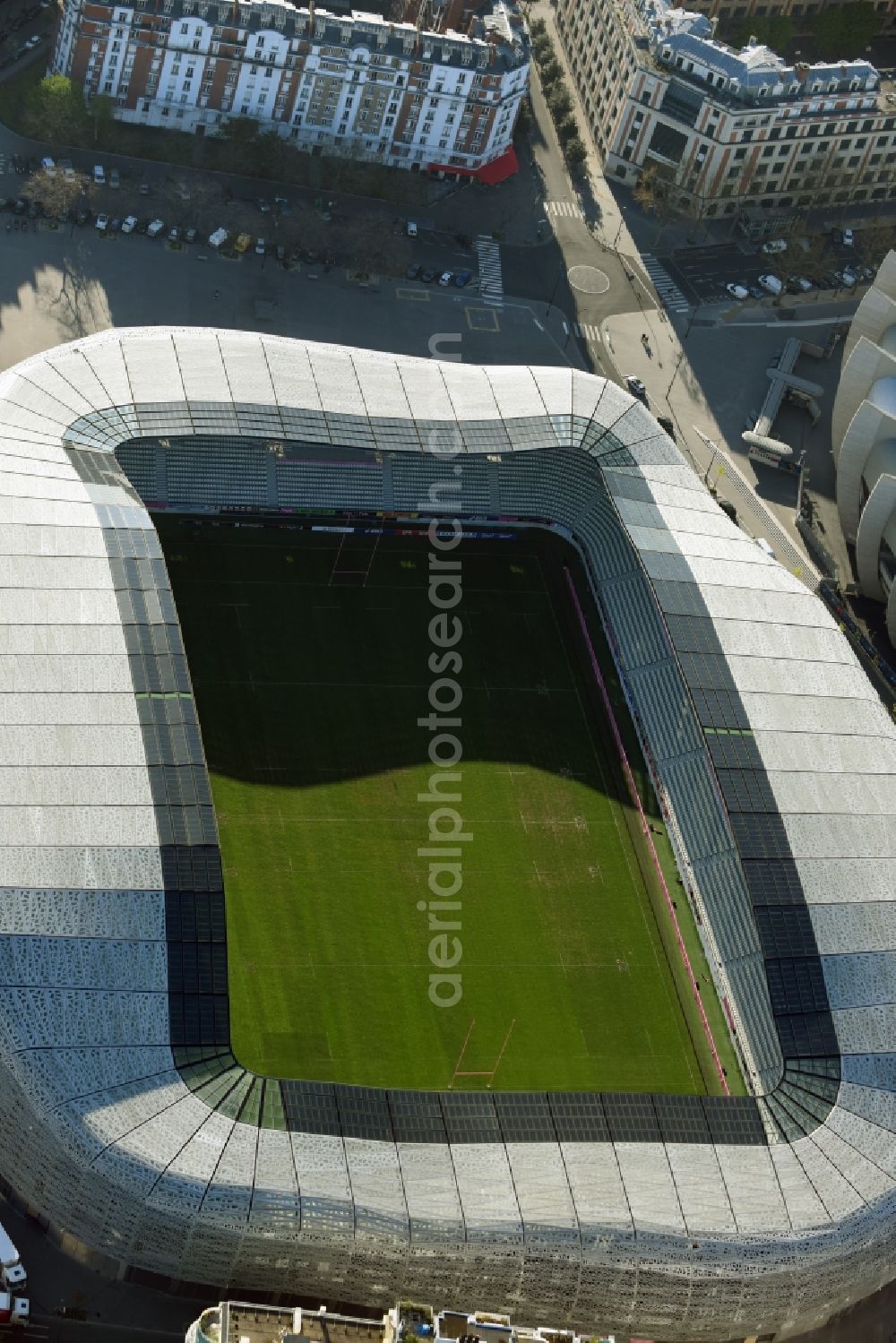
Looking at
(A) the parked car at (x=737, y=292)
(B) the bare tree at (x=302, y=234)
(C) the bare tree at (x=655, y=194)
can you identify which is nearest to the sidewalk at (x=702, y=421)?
(A) the parked car at (x=737, y=292)

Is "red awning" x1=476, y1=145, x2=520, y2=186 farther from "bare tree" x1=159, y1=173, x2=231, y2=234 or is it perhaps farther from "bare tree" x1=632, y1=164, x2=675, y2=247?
"bare tree" x1=159, y1=173, x2=231, y2=234

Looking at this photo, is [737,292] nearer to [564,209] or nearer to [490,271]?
[564,209]

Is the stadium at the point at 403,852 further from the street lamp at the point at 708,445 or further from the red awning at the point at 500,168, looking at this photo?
the red awning at the point at 500,168

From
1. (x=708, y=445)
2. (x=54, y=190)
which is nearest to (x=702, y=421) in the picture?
(x=708, y=445)

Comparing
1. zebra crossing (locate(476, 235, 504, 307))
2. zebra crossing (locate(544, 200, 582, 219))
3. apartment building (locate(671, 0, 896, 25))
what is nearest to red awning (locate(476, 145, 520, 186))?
zebra crossing (locate(544, 200, 582, 219))

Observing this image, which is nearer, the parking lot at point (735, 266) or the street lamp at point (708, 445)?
the street lamp at point (708, 445)

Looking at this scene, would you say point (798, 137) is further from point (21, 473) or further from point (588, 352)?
point (21, 473)
